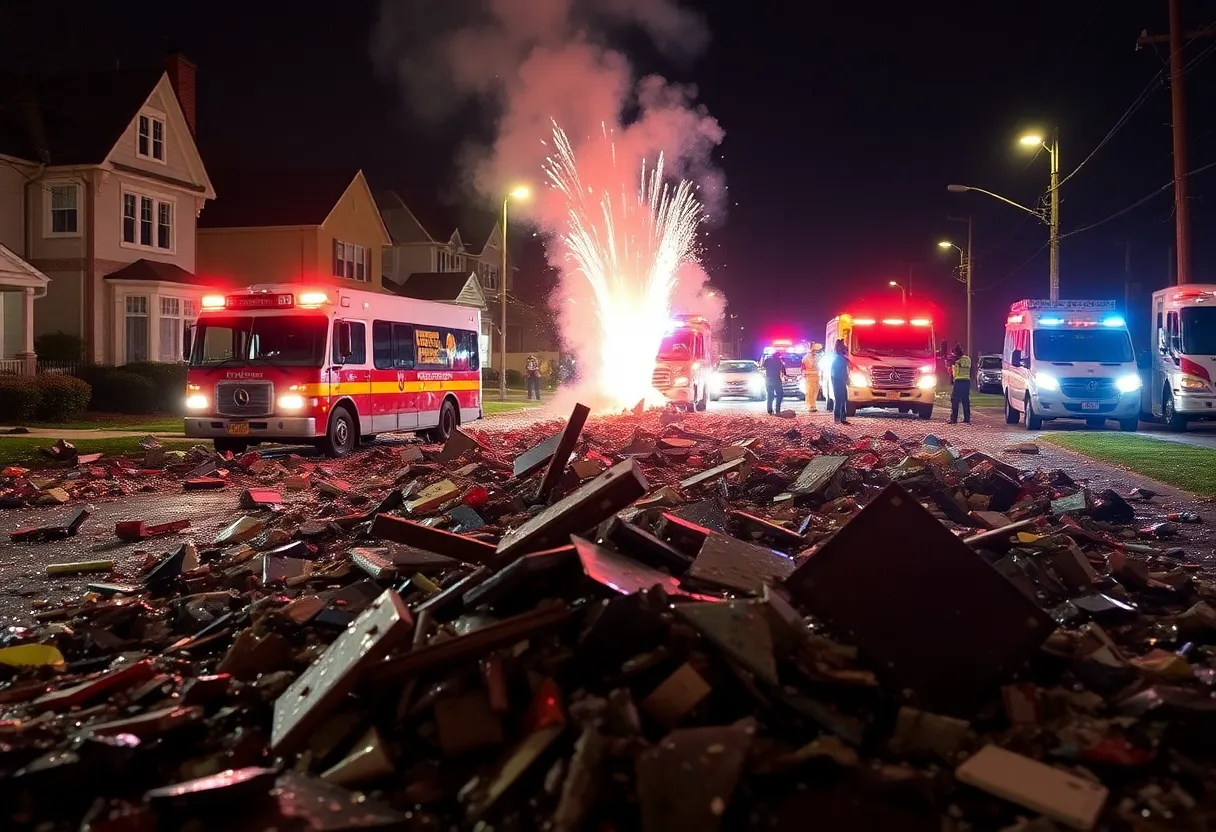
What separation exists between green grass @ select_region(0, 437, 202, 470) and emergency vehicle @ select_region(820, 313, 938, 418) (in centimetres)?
1637

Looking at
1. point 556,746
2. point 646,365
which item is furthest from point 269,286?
point 646,365

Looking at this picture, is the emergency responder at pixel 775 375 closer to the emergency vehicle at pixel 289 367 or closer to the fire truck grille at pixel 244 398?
the emergency vehicle at pixel 289 367

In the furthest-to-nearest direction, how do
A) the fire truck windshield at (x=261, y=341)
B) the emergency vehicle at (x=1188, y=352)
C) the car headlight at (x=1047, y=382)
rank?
1. the car headlight at (x=1047, y=382)
2. the emergency vehicle at (x=1188, y=352)
3. the fire truck windshield at (x=261, y=341)

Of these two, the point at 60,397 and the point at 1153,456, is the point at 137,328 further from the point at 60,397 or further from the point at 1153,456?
the point at 1153,456

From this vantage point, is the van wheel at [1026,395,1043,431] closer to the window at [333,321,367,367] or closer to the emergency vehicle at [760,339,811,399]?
the emergency vehicle at [760,339,811,399]

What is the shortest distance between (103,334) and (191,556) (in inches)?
1022

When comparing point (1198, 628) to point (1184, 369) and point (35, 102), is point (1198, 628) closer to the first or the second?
point (1184, 369)

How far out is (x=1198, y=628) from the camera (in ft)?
16.6

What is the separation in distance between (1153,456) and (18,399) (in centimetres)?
2271

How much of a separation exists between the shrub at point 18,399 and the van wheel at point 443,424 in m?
9.09

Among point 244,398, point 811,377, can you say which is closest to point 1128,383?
point 811,377

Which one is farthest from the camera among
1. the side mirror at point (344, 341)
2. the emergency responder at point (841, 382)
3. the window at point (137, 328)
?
the window at point (137, 328)

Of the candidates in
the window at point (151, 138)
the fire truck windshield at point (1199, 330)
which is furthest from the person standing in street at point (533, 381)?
the fire truck windshield at point (1199, 330)

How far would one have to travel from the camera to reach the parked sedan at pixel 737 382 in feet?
129
